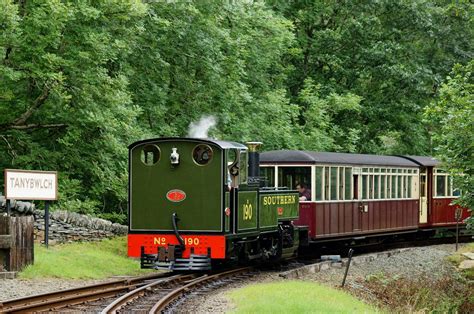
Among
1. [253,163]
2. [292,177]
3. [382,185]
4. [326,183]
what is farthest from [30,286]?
[382,185]

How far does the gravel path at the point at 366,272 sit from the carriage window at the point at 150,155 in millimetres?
2867

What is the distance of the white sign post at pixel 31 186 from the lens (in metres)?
18.6

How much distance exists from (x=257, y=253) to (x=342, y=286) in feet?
9.20

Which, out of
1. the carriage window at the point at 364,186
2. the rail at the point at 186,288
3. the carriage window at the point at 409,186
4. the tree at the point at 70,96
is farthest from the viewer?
the carriage window at the point at 409,186

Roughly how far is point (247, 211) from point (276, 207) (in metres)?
1.89

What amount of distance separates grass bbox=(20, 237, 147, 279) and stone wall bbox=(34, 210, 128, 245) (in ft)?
0.88

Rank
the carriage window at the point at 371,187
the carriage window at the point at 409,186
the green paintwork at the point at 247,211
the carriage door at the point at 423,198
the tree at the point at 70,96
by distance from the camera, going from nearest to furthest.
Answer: the green paintwork at the point at 247,211 < the tree at the point at 70,96 < the carriage window at the point at 371,187 < the carriage window at the point at 409,186 < the carriage door at the point at 423,198

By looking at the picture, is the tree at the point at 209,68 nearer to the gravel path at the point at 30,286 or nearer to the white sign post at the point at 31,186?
the white sign post at the point at 31,186

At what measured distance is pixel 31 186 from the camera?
19.5 metres

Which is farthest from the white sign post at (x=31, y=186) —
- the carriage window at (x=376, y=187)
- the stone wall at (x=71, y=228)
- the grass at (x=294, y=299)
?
the carriage window at (x=376, y=187)

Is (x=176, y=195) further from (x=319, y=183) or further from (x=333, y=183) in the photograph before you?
(x=333, y=183)

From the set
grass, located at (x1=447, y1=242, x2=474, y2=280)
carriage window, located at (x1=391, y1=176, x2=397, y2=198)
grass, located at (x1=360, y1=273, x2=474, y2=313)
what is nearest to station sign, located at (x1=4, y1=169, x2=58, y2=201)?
grass, located at (x1=360, y1=273, x2=474, y2=313)

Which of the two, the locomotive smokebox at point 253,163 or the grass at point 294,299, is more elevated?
the locomotive smokebox at point 253,163

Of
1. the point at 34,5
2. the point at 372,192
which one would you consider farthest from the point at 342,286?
the point at 34,5
